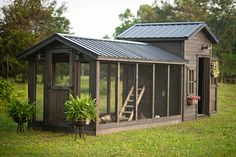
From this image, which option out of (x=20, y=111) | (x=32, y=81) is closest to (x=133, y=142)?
(x=20, y=111)

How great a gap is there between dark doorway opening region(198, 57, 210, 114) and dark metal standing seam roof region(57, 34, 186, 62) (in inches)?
111

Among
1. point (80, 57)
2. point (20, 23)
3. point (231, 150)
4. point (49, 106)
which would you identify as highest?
point (20, 23)

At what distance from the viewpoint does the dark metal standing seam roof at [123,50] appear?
546 inches

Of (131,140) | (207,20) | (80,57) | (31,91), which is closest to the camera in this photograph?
(131,140)

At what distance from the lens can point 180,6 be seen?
60344mm

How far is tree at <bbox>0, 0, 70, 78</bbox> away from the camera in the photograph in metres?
29.6

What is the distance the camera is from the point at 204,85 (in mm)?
20406

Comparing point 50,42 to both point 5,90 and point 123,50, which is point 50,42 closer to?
point 123,50

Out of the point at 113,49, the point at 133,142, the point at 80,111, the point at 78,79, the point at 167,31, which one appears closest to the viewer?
the point at 133,142

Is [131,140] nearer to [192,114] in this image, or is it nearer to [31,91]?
[31,91]

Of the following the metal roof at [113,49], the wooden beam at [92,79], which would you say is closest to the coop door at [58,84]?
the metal roof at [113,49]

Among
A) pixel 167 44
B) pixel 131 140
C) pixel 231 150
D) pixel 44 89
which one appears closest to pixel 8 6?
pixel 167 44

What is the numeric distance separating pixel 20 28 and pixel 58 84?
796 inches

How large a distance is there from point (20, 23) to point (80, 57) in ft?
73.0
